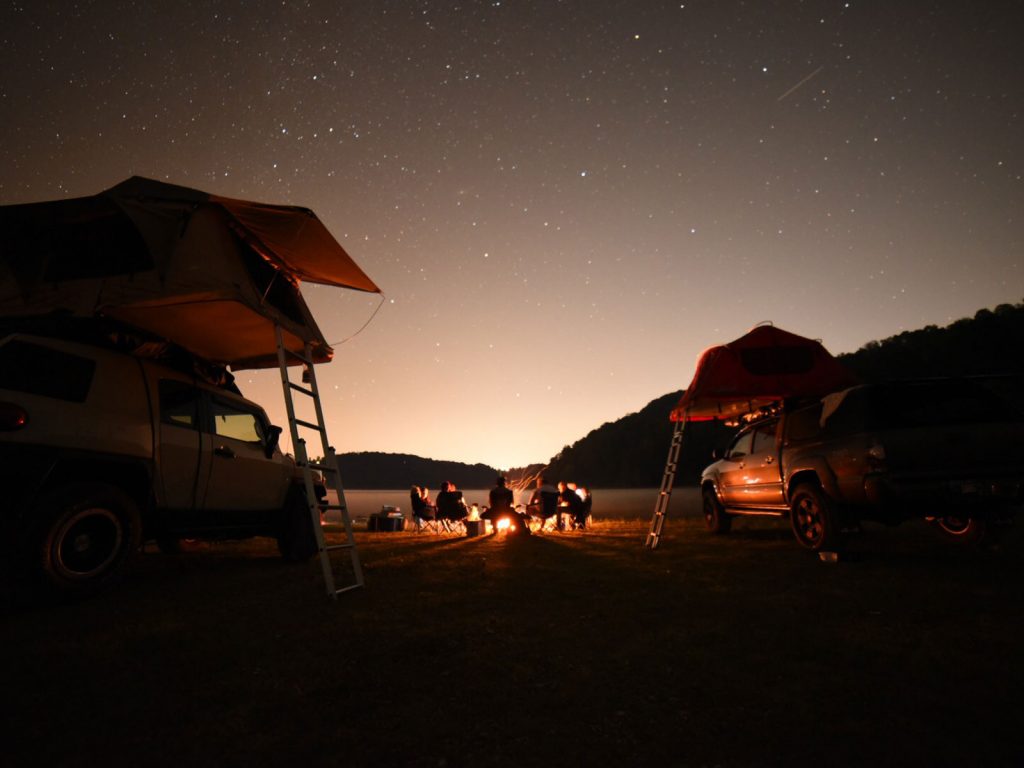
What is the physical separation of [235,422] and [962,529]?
9895 mm

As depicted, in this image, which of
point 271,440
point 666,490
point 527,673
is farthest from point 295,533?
point 666,490

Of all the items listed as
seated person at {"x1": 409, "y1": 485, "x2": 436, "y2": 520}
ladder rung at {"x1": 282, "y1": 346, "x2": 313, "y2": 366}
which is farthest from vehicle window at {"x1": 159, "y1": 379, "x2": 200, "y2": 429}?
seated person at {"x1": 409, "y1": 485, "x2": 436, "y2": 520}

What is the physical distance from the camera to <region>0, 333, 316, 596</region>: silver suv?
13.6 ft

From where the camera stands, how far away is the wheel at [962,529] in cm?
714

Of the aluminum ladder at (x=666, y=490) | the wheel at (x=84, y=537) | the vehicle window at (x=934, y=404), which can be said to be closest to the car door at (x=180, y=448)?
the wheel at (x=84, y=537)

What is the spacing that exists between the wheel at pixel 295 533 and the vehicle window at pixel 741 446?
7.24 meters

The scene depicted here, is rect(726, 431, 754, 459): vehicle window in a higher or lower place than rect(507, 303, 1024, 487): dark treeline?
lower

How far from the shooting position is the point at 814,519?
717cm

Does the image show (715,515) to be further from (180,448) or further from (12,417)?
(12,417)

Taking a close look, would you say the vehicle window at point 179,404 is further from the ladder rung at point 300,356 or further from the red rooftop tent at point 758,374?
the red rooftop tent at point 758,374

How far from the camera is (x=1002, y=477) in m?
5.68

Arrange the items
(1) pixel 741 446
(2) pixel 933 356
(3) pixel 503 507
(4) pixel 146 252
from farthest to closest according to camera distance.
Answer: (2) pixel 933 356 → (3) pixel 503 507 → (1) pixel 741 446 → (4) pixel 146 252

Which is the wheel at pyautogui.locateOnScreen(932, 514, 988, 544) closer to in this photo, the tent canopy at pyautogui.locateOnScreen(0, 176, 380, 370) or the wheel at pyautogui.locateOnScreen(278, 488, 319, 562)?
the wheel at pyautogui.locateOnScreen(278, 488, 319, 562)

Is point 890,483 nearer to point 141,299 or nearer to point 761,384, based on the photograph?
point 761,384
